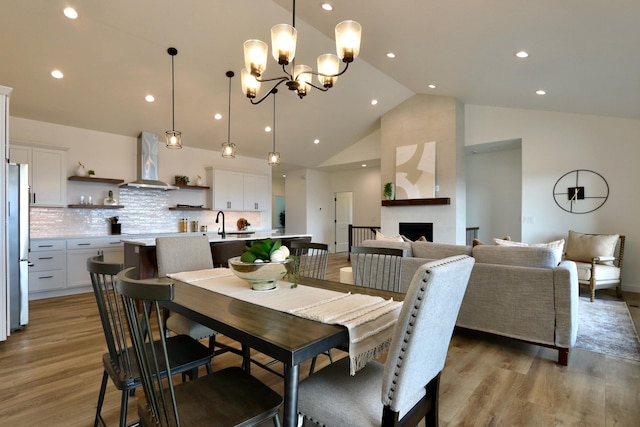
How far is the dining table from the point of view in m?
1.12

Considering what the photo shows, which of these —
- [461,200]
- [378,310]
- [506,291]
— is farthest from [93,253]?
[461,200]

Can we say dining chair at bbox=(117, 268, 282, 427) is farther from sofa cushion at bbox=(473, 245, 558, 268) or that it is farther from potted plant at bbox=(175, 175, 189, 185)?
potted plant at bbox=(175, 175, 189, 185)

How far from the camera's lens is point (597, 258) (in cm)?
444

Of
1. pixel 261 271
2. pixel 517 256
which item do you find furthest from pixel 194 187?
pixel 517 256

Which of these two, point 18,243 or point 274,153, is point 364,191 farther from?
point 18,243

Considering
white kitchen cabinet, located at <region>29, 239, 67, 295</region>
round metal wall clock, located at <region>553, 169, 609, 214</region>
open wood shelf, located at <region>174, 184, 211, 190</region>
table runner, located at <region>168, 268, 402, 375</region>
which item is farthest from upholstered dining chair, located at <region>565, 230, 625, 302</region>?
white kitchen cabinet, located at <region>29, 239, 67, 295</region>

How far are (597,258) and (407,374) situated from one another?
4.83m

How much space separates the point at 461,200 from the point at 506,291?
4.23 metres

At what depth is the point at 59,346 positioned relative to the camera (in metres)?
2.96

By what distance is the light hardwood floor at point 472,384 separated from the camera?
1.92m

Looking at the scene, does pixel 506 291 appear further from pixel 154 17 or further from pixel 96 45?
pixel 96 45

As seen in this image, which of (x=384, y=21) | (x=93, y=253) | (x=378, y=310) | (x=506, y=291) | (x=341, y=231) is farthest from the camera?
(x=341, y=231)

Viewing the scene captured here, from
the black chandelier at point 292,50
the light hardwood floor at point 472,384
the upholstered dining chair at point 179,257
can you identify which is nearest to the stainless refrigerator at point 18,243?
the light hardwood floor at point 472,384

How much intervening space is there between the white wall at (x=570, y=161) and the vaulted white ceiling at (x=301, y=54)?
0.31 metres
